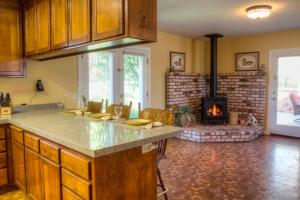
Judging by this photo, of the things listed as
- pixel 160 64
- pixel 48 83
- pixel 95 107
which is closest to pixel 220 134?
pixel 160 64

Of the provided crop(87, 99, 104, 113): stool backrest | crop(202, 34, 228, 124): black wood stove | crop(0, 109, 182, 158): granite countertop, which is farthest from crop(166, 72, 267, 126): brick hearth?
crop(0, 109, 182, 158): granite countertop

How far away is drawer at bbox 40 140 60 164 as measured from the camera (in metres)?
1.97

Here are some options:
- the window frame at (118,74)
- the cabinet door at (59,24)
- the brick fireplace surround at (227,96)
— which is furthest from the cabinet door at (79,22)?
the brick fireplace surround at (227,96)

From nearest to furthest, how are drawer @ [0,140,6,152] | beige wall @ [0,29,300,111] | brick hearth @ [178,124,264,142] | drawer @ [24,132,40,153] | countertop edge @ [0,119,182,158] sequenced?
1. countertop edge @ [0,119,182,158]
2. drawer @ [24,132,40,153]
3. drawer @ [0,140,6,152]
4. beige wall @ [0,29,300,111]
5. brick hearth @ [178,124,264,142]

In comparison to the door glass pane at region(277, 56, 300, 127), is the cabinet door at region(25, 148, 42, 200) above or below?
below

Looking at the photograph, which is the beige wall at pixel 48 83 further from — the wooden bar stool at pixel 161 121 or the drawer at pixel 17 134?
the wooden bar stool at pixel 161 121

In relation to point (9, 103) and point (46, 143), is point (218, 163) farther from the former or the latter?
Answer: point (9, 103)

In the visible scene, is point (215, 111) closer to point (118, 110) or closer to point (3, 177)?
point (118, 110)

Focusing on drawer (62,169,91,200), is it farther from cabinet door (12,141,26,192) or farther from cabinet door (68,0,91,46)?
cabinet door (68,0,91,46)

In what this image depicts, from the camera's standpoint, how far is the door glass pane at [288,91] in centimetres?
555

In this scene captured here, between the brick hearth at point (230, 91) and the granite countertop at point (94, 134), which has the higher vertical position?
the brick hearth at point (230, 91)

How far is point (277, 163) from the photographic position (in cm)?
387

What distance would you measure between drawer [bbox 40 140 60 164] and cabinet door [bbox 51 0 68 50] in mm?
1113

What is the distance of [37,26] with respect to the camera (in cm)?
316
